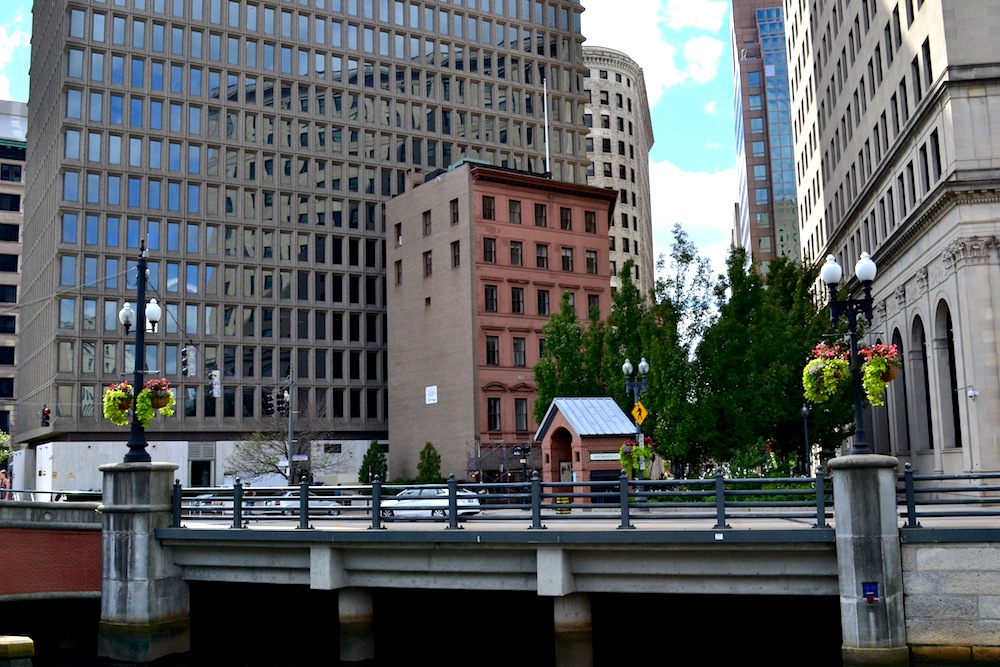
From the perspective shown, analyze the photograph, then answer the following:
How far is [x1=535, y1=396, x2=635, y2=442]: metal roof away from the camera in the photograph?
119 ft

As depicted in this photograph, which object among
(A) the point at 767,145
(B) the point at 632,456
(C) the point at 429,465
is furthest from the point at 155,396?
(A) the point at 767,145

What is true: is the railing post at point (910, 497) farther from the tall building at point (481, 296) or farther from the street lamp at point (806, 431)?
the tall building at point (481, 296)

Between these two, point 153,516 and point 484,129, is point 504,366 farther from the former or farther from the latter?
point 153,516

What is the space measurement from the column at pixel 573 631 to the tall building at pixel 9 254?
101 meters

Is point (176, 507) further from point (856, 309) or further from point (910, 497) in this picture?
point (910, 497)

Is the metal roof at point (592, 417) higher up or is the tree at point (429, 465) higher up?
the metal roof at point (592, 417)

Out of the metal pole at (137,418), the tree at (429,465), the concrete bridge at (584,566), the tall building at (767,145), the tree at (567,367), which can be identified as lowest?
the concrete bridge at (584,566)

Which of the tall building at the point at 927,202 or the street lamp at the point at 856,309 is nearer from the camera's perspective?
the street lamp at the point at 856,309

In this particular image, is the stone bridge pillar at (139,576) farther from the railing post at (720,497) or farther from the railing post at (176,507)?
the railing post at (720,497)

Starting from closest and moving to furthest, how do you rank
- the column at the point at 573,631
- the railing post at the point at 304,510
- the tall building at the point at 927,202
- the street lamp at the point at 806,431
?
the column at the point at 573,631 → the railing post at the point at 304,510 → the tall building at the point at 927,202 → the street lamp at the point at 806,431

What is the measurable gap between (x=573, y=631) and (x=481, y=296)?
52135 millimetres

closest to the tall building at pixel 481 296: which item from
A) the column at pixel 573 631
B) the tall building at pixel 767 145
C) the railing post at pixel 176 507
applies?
the railing post at pixel 176 507

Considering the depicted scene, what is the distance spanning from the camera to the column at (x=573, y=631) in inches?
888

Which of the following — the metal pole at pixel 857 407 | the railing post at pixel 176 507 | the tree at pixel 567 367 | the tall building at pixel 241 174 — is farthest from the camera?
the tall building at pixel 241 174
